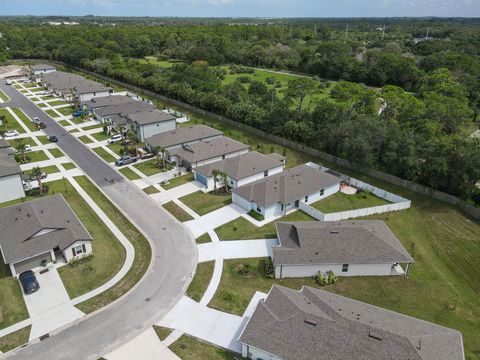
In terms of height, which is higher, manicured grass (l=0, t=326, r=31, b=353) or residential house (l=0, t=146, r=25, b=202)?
residential house (l=0, t=146, r=25, b=202)

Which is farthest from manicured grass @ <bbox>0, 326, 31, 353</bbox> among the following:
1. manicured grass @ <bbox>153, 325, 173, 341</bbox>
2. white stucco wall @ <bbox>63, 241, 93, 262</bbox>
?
manicured grass @ <bbox>153, 325, 173, 341</bbox>

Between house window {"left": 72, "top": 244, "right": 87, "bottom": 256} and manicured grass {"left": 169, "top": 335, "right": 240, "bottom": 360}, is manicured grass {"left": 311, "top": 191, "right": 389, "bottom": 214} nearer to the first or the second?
manicured grass {"left": 169, "top": 335, "right": 240, "bottom": 360}

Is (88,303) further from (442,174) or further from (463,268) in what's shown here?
(442,174)

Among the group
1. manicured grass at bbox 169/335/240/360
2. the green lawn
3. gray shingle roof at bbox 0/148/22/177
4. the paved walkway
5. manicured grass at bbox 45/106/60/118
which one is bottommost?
manicured grass at bbox 169/335/240/360

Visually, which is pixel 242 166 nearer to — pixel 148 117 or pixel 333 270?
pixel 333 270

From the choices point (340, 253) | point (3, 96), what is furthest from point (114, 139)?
point (3, 96)

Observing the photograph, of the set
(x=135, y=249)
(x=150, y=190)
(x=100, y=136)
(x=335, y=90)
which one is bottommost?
(x=135, y=249)

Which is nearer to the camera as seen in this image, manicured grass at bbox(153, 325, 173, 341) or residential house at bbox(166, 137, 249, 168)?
manicured grass at bbox(153, 325, 173, 341)
